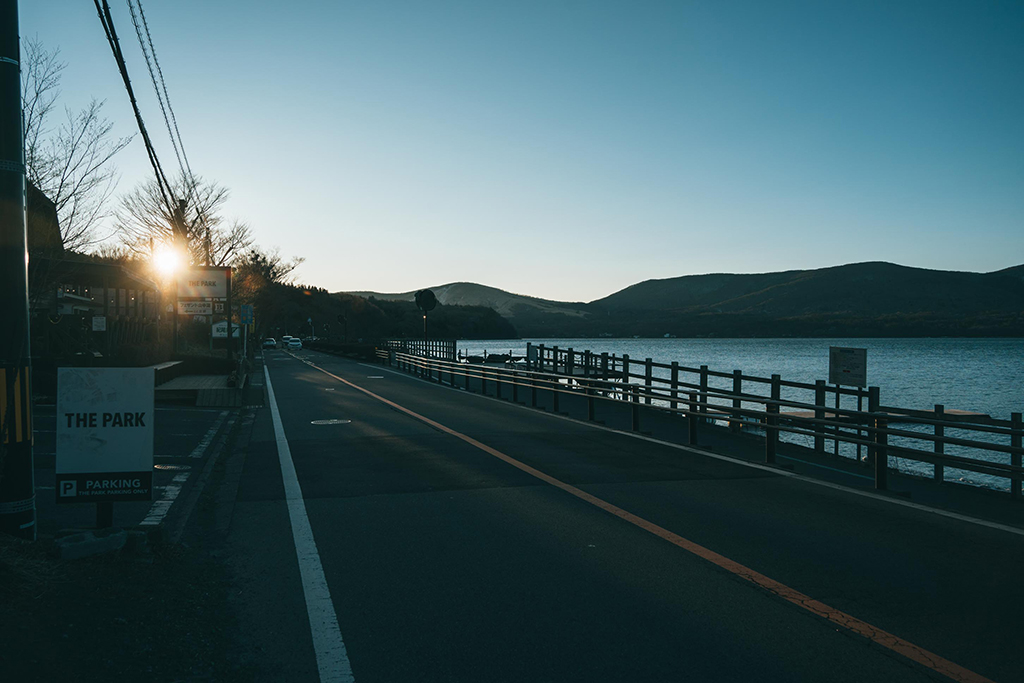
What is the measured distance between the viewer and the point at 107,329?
23.2 meters

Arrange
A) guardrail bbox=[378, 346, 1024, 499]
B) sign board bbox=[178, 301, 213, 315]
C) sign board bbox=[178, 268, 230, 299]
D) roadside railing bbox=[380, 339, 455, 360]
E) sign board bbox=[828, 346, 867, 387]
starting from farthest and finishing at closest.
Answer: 1. sign board bbox=[178, 301, 213, 315]
2. roadside railing bbox=[380, 339, 455, 360]
3. sign board bbox=[178, 268, 230, 299]
4. sign board bbox=[828, 346, 867, 387]
5. guardrail bbox=[378, 346, 1024, 499]

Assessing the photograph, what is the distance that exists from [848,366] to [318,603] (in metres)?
15.1

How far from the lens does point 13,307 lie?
210 inches

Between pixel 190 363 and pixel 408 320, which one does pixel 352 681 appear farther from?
pixel 408 320

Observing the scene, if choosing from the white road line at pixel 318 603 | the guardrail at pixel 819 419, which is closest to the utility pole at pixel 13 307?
the white road line at pixel 318 603

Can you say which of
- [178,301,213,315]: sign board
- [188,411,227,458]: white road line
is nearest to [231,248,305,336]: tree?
[178,301,213,315]: sign board

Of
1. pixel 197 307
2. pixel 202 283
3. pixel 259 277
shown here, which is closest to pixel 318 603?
pixel 202 283

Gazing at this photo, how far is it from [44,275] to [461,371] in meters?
13.3

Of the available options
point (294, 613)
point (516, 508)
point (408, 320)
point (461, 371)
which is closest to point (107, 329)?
point (461, 371)

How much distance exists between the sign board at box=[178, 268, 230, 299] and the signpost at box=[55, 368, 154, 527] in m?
34.5

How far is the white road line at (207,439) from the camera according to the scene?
11.9m

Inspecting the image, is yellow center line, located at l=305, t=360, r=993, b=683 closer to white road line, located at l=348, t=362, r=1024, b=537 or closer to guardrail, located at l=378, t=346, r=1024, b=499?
white road line, located at l=348, t=362, r=1024, b=537

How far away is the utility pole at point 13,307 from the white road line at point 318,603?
201cm

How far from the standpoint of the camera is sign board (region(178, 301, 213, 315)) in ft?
140
